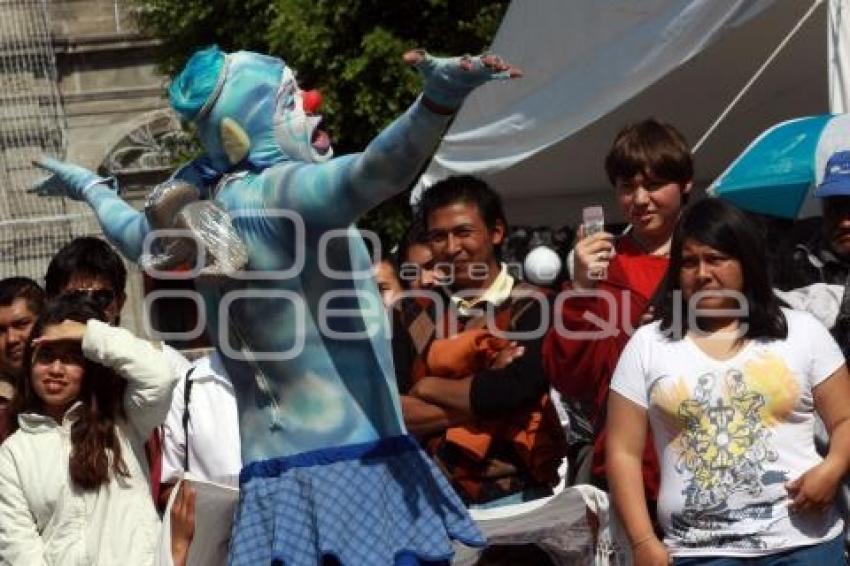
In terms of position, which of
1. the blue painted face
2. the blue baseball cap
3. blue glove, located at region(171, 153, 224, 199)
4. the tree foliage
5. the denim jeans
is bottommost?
the denim jeans

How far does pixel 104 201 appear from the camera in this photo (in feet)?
15.9

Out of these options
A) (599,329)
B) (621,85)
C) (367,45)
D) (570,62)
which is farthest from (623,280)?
(367,45)

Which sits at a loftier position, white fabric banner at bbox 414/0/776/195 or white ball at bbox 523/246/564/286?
white fabric banner at bbox 414/0/776/195

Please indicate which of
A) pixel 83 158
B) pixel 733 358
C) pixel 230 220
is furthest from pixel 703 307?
pixel 83 158

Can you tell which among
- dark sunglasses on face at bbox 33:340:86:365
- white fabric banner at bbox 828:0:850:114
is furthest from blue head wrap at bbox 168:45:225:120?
white fabric banner at bbox 828:0:850:114

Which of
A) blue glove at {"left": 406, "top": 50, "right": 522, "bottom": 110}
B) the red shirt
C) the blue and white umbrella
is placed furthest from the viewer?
the blue and white umbrella

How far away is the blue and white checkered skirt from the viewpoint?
4.00 metres

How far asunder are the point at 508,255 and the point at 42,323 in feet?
21.4

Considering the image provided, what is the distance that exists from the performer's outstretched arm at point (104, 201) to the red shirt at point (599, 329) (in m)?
1.09

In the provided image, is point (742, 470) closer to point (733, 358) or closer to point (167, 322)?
point (733, 358)

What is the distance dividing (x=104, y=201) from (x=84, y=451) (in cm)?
69

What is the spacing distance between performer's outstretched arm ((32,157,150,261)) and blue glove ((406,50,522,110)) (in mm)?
1186

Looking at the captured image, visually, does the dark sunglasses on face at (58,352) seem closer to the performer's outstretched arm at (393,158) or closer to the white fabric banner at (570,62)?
the performer's outstretched arm at (393,158)

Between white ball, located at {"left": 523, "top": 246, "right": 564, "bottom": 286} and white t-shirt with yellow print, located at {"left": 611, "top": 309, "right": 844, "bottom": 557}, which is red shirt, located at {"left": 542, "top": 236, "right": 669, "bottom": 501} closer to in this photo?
white t-shirt with yellow print, located at {"left": 611, "top": 309, "right": 844, "bottom": 557}
